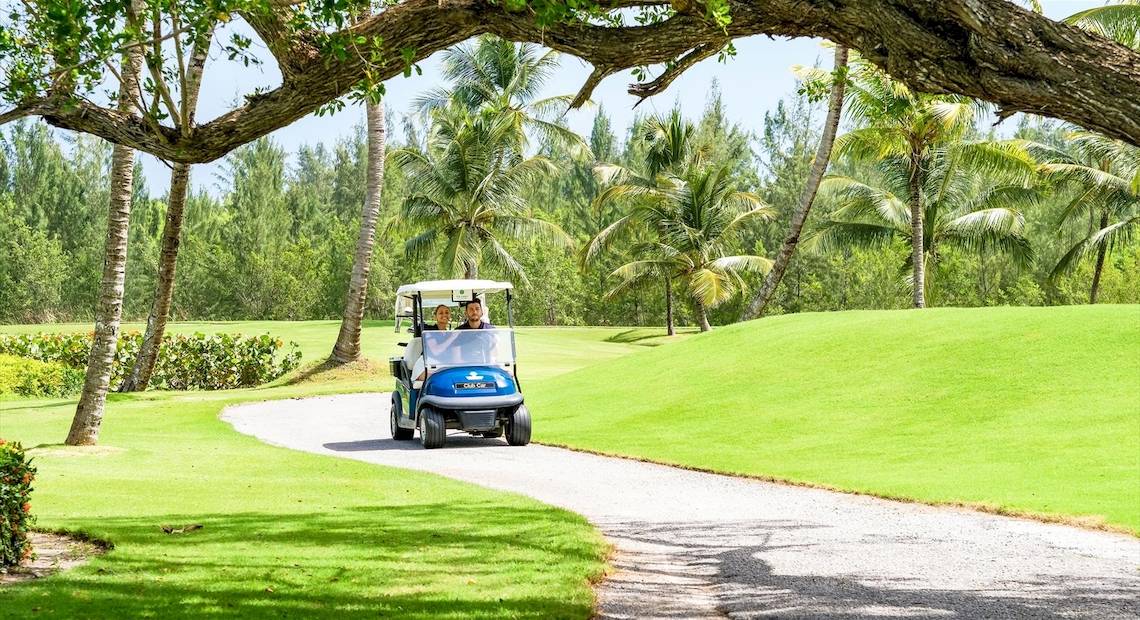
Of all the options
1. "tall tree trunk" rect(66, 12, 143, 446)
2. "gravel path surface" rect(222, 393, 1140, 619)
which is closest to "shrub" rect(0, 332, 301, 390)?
"tall tree trunk" rect(66, 12, 143, 446)

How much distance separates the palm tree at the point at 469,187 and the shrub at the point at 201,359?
10.2m

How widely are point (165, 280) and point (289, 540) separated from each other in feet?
52.5

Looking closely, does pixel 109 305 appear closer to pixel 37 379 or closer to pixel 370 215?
pixel 370 215

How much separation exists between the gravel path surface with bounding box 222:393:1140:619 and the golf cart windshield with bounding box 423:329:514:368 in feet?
6.55

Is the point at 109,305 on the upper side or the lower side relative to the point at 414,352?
upper

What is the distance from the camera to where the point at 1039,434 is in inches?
579

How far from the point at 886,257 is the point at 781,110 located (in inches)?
831

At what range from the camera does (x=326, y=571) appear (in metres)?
7.00

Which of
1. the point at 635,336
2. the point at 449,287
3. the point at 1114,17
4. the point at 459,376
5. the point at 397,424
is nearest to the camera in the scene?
the point at 459,376

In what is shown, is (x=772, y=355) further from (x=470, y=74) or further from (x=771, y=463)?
(x=470, y=74)

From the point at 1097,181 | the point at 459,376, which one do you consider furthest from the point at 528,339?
the point at 459,376

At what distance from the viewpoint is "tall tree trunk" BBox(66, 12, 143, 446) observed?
14797 millimetres

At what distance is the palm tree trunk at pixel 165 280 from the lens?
70.6 feet

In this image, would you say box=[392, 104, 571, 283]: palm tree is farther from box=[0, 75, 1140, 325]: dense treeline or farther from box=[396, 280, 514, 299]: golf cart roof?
box=[396, 280, 514, 299]: golf cart roof
